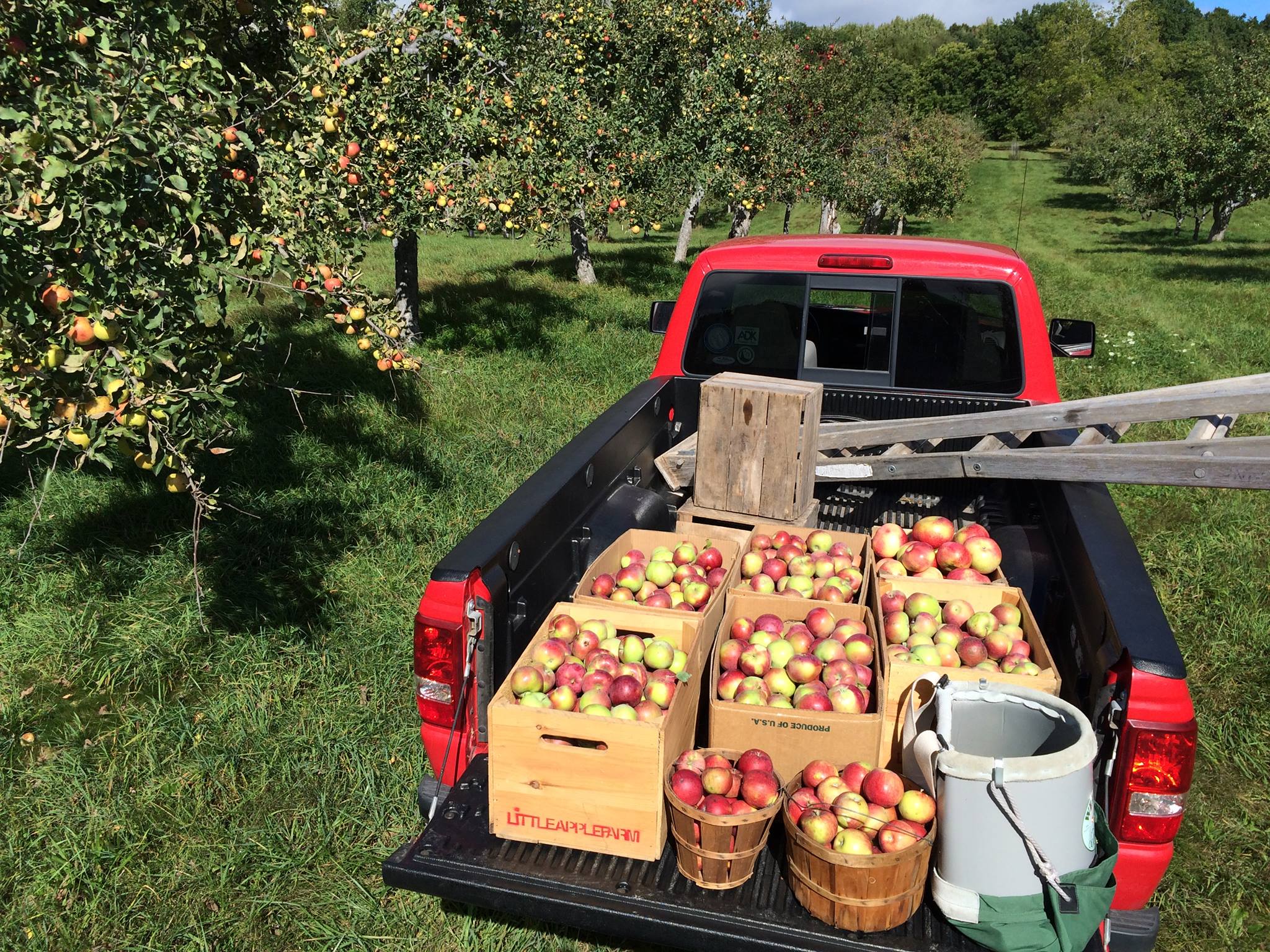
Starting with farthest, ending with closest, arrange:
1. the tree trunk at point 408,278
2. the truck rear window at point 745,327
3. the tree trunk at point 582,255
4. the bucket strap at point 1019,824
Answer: the tree trunk at point 582,255, the tree trunk at point 408,278, the truck rear window at point 745,327, the bucket strap at point 1019,824

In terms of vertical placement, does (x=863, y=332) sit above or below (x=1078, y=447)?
above

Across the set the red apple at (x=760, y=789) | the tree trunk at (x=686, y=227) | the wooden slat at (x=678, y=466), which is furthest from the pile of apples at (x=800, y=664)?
the tree trunk at (x=686, y=227)

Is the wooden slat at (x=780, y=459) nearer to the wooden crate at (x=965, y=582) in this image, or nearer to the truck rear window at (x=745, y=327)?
the wooden crate at (x=965, y=582)

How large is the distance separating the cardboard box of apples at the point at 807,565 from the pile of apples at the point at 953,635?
0.17 meters

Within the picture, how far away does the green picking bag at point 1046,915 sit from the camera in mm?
2156

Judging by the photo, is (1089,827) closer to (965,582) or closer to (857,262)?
(965,582)

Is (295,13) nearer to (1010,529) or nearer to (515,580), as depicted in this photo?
(515,580)

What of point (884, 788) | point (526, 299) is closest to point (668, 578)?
point (884, 788)

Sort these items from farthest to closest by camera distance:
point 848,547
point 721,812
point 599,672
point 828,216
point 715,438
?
point 828,216, point 715,438, point 848,547, point 599,672, point 721,812

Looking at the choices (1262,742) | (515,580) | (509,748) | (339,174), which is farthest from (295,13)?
(1262,742)

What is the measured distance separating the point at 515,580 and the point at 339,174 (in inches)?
155

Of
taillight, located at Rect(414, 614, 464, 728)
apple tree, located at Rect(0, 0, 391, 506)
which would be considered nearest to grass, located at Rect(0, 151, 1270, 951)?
apple tree, located at Rect(0, 0, 391, 506)

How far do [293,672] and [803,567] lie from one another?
2580mm

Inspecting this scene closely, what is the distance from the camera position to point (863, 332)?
15.3 feet
